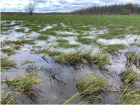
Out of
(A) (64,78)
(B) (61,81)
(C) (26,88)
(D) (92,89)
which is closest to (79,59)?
(A) (64,78)

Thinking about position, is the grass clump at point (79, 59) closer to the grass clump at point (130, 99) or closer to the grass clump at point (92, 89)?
the grass clump at point (92, 89)

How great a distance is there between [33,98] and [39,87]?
0.50m

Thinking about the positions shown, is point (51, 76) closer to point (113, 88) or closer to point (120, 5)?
point (113, 88)

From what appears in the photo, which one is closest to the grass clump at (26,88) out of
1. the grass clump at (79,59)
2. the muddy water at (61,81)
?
the muddy water at (61,81)

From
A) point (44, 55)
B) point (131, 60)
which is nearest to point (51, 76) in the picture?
point (44, 55)

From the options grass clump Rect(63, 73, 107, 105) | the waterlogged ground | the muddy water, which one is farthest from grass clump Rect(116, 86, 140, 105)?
grass clump Rect(63, 73, 107, 105)

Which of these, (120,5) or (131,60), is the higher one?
(120,5)

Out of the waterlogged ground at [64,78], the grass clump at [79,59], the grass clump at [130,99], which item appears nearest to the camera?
the grass clump at [130,99]

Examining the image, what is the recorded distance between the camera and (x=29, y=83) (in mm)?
3883

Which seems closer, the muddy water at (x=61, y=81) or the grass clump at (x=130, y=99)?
the grass clump at (x=130, y=99)

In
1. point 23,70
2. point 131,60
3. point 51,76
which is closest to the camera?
point 51,76

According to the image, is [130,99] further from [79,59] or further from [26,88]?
[79,59]

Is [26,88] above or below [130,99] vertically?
above

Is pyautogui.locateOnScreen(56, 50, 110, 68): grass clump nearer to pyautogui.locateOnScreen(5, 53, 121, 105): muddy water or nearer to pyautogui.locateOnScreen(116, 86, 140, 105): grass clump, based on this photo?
pyautogui.locateOnScreen(5, 53, 121, 105): muddy water
